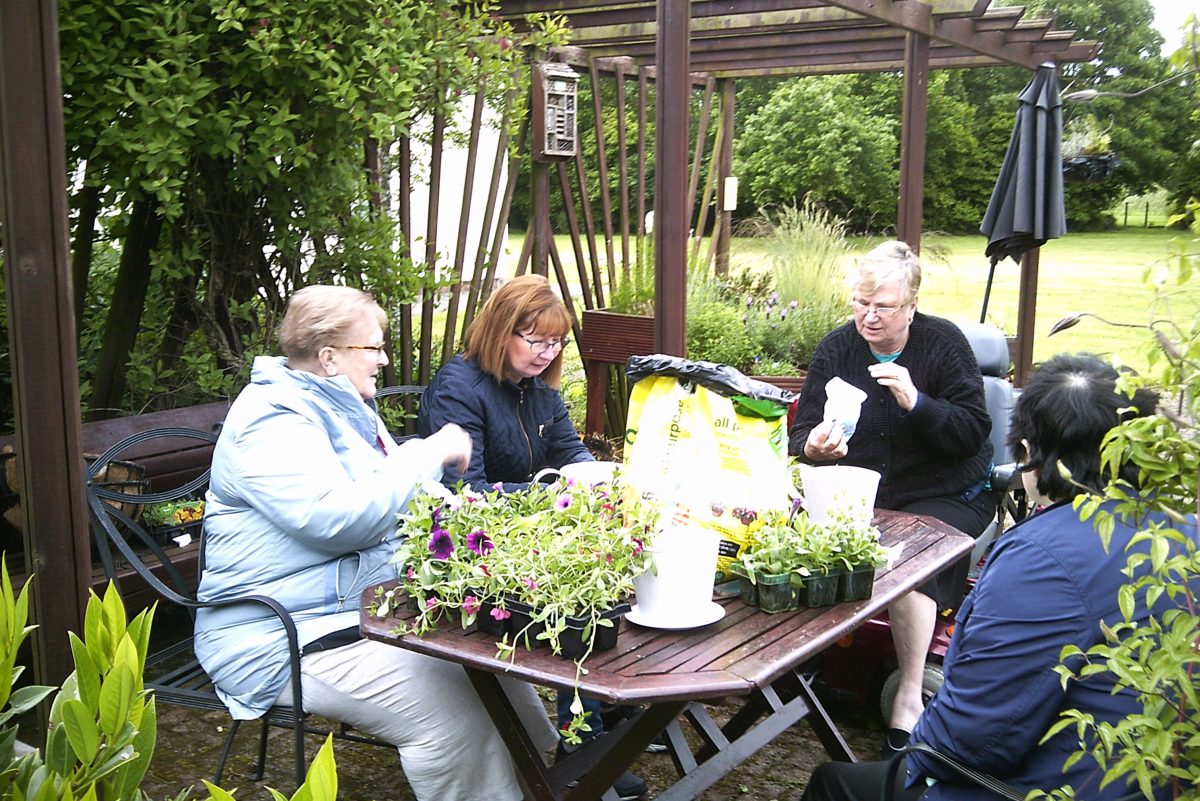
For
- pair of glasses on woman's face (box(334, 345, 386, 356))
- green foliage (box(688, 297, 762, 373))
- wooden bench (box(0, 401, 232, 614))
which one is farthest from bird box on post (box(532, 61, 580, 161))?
pair of glasses on woman's face (box(334, 345, 386, 356))

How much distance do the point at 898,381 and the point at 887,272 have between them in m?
0.37

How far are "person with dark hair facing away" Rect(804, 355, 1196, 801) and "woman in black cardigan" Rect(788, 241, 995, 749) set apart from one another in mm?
1430

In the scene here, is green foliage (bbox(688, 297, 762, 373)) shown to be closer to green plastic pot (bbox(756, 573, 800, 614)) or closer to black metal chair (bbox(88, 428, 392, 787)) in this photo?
black metal chair (bbox(88, 428, 392, 787))

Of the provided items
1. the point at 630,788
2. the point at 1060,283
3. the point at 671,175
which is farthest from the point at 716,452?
the point at 1060,283

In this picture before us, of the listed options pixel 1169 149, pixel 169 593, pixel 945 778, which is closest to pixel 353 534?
pixel 169 593

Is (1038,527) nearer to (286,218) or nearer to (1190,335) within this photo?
(1190,335)

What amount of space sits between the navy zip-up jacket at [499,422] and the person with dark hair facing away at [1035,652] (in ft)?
4.29

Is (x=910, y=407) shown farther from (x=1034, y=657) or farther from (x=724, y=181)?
(x=724, y=181)

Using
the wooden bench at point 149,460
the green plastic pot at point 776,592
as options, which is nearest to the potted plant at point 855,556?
the green plastic pot at point 776,592

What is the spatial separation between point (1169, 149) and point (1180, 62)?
18231mm

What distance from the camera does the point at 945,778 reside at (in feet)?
6.16

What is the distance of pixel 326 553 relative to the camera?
251 centimetres

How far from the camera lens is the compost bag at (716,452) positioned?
228cm

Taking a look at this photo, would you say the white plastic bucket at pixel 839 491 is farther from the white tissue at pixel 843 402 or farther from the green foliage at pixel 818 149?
the green foliage at pixel 818 149
